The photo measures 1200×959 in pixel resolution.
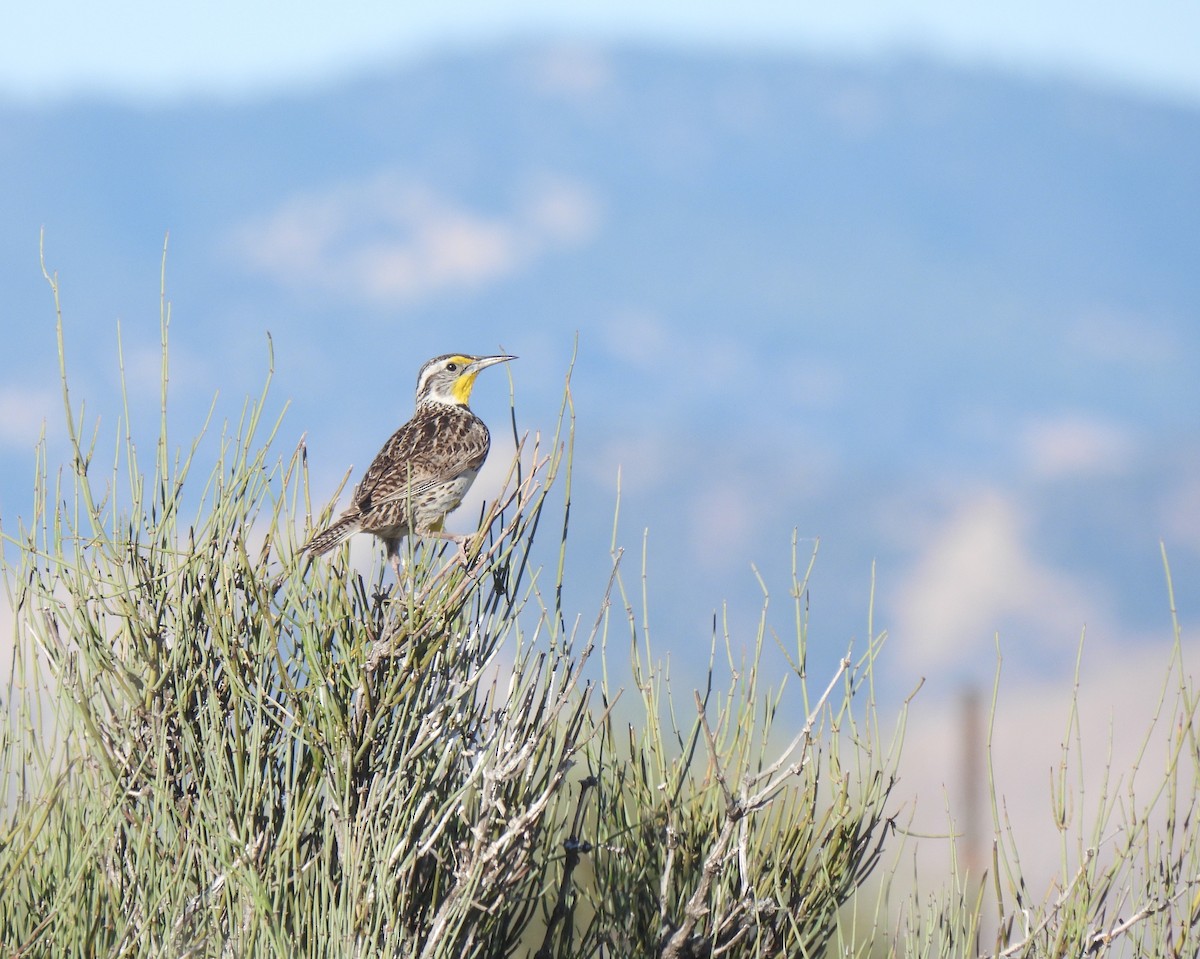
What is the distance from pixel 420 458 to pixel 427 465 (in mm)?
56

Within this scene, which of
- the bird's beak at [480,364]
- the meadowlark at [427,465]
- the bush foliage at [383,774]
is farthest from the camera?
the bird's beak at [480,364]

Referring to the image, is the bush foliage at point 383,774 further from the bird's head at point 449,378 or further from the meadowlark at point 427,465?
the bird's head at point 449,378

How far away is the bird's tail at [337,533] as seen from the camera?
17.0 ft

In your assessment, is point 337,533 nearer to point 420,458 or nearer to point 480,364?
point 420,458

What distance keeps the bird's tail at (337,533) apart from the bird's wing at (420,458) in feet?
0.48

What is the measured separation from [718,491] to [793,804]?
167m

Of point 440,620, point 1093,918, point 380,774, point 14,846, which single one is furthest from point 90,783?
point 1093,918

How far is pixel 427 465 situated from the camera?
618 cm

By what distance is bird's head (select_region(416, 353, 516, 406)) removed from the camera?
24.1ft

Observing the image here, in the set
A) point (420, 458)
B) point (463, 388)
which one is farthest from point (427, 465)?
point (463, 388)

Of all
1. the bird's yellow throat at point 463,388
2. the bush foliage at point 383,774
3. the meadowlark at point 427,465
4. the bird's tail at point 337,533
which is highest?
the bird's yellow throat at point 463,388

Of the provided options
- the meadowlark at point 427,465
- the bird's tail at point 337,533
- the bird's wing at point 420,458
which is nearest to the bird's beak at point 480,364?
the meadowlark at point 427,465

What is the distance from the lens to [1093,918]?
164 inches

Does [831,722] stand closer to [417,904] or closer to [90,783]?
[417,904]
